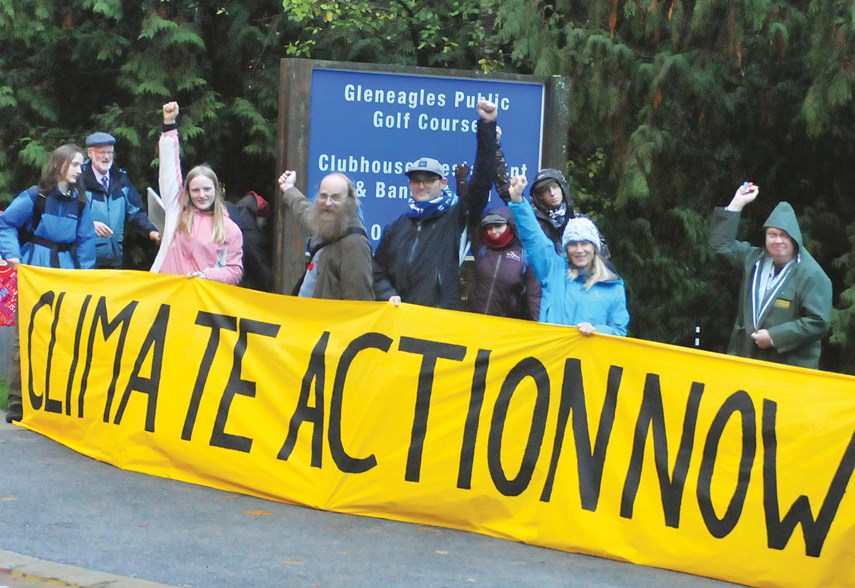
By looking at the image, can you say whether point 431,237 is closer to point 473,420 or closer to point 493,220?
point 493,220

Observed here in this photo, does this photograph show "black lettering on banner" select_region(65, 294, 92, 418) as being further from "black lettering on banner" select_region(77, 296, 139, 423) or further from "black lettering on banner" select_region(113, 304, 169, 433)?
"black lettering on banner" select_region(113, 304, 169, 433)

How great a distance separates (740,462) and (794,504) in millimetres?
320

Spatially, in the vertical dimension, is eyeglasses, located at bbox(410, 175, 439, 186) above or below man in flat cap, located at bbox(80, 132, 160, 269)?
above

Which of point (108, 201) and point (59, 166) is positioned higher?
point (59, 166)

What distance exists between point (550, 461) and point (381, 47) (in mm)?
6989

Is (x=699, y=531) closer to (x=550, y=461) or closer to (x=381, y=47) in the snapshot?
(x=550, y=461)

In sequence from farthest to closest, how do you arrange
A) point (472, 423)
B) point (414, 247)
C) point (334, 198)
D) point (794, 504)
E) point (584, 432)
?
1. point (414, 247)
2. point (334, 198)
3. point (472, 423)
4. point (584, 432)
5. point (794, 504)

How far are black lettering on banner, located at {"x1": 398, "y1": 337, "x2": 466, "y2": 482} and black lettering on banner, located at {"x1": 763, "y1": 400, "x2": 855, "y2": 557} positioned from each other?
167 centimetres

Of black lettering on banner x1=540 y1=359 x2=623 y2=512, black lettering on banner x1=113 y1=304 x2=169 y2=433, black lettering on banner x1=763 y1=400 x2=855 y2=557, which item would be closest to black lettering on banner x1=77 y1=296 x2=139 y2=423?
black lettering on banner x1=113 y1=304 x2=169 y2=433

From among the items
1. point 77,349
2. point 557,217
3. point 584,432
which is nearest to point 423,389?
point 584,432

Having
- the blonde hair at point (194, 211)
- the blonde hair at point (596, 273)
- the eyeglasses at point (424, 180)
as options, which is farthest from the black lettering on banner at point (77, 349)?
the blonde hair at point (596, 273)

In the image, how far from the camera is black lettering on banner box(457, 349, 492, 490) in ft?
24.6

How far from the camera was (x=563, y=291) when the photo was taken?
7895mm

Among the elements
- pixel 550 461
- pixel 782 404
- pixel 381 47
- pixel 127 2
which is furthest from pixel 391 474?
pixel 127 2
